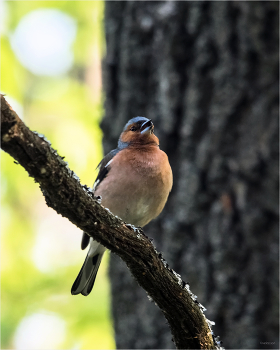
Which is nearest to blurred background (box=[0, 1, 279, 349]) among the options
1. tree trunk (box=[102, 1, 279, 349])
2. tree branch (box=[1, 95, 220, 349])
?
tree trunk (box=[102, 1, 279, 349])

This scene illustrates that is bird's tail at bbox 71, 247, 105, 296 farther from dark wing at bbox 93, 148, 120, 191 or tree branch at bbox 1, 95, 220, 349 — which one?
tree branch at bbox 1, 95, 220, 349

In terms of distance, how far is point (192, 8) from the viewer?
5188mm

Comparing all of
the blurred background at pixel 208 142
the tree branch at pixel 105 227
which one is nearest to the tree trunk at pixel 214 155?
the blurred background at pixel 208 142

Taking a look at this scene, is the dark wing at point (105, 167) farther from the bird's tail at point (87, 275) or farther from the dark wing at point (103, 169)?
the bird's tail at point (87, 275)

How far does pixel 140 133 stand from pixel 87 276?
66.0 inches

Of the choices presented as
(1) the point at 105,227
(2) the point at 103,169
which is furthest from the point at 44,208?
(1) the point at 105,227

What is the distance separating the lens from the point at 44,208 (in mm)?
9625

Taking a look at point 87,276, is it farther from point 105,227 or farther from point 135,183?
point 105,227

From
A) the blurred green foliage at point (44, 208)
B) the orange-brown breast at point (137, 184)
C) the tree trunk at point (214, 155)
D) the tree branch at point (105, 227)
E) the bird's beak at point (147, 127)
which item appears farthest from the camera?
the blurred green foliage at point (44, 208)

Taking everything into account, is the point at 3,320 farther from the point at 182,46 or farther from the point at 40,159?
the point at 40,159

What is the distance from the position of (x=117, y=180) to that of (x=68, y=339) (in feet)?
14.6

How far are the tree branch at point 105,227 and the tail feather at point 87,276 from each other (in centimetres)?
158

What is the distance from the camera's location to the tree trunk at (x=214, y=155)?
4.80m

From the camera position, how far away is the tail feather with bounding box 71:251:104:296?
415 centimetres
